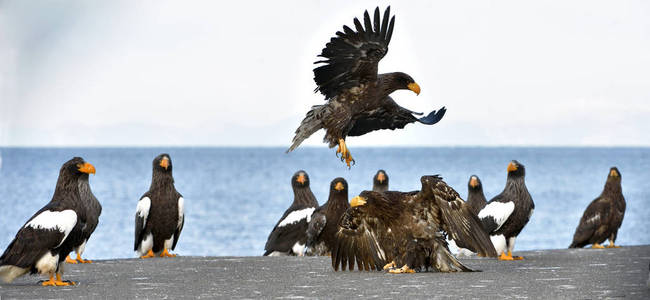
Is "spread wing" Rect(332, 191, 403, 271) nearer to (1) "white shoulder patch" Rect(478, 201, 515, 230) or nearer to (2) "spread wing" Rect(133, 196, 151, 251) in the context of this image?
(1) "white shoulder patch" Rect(478, 201, 515, 230)

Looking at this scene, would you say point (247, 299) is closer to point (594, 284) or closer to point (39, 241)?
point (39, 241)

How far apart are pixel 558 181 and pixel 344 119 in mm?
70834

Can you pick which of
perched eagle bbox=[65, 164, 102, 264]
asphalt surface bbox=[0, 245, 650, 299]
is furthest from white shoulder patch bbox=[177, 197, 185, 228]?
perched eagle bbox=[65, 164, 102, 264]

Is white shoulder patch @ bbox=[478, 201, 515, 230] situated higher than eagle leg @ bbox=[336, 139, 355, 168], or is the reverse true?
eagle leg @ bbox=[336, 139, 355, 168]

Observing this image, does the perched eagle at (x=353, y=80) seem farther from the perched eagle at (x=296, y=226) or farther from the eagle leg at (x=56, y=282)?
the perched eagle at (x=296, y=226)

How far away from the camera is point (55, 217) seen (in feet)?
26.9

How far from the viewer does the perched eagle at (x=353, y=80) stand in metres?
8.02

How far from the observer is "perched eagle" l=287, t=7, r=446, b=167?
8.02 m

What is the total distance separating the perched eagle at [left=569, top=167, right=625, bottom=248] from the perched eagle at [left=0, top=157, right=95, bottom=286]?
8.34 metres

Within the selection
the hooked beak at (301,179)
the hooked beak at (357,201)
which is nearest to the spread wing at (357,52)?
the hooked beak at (357,201)

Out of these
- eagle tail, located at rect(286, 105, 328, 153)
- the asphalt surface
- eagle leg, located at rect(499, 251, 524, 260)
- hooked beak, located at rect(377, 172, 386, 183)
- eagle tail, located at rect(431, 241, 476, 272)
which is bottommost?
the asphalt surface

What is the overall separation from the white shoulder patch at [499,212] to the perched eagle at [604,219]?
345 cm

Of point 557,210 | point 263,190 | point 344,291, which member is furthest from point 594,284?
point 263,190

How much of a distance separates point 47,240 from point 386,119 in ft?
9.79
